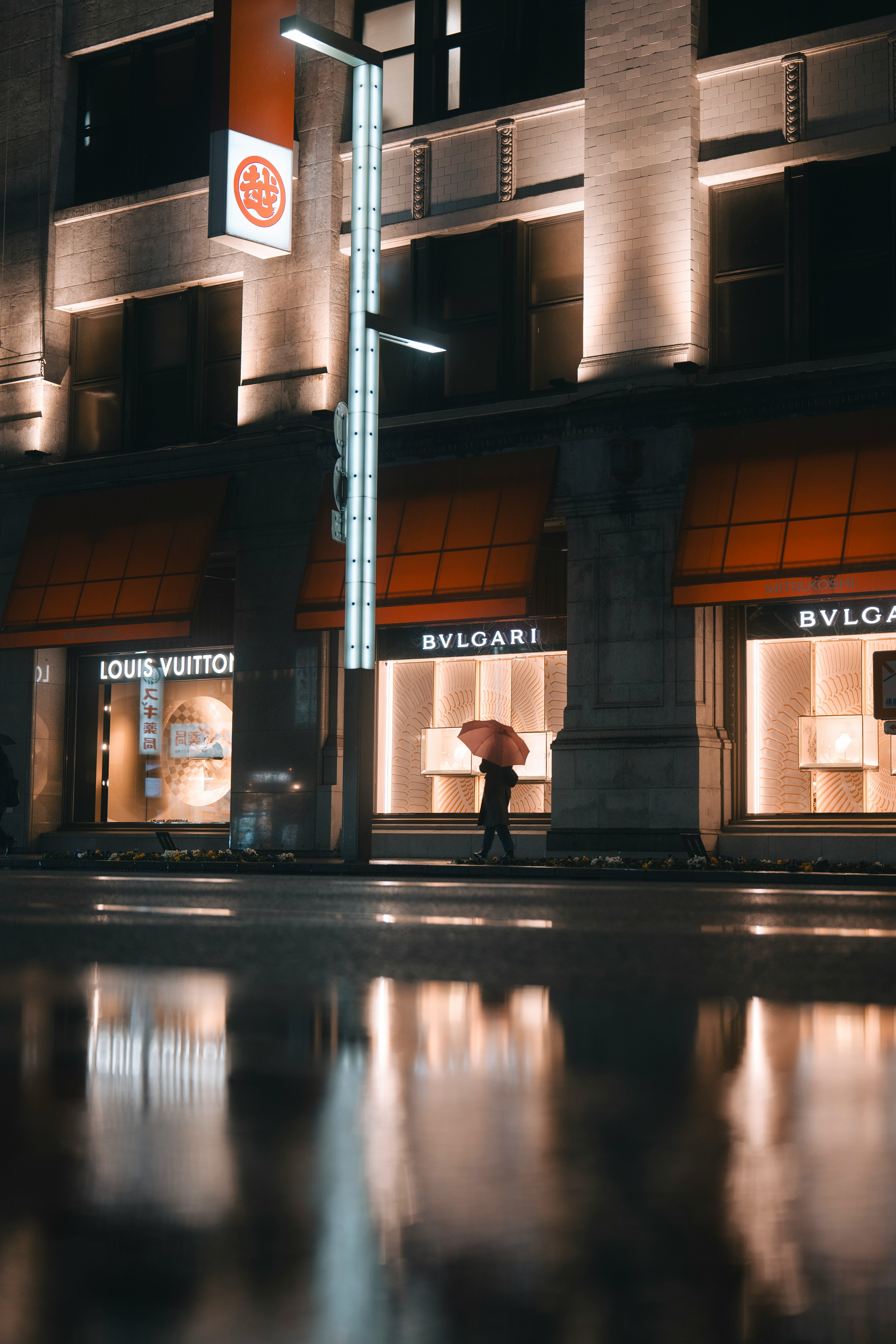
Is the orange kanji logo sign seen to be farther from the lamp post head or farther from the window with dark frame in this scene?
the lamp post head

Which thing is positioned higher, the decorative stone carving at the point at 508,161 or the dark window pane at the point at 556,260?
the decorative stone carving at the point at 508,161

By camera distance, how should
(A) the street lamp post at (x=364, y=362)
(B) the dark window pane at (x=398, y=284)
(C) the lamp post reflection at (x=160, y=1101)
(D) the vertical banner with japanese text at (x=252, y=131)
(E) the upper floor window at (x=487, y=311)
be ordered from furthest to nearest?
(B) the dark window pane at (x=398, y=284) → (D) the vertical banner with japanese text at (x=252, y=131) → (E) the upper floor window at (x=487, y=311) → (A) the street lamp post at (x=364, y=362) → (C) the lamp post reflection at (x=160, y=1101)

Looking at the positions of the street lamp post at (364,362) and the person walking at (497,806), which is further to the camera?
the street lamp post at (364,362)

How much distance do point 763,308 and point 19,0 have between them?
1681cm

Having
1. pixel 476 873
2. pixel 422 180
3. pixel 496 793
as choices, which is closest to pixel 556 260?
pixel 422 180

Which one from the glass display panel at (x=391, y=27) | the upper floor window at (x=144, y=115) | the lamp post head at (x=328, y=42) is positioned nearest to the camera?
the lamp post head at (x=328, y=42)

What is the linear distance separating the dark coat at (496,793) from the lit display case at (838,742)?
4221 millimetres

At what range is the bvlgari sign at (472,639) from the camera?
2547cm

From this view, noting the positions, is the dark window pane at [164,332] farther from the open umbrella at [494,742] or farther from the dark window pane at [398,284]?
the open umbrella at [494,742]

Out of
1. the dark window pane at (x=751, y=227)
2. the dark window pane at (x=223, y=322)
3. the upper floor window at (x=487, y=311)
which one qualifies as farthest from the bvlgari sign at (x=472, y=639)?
the dark window pane at (x=223, y=322)

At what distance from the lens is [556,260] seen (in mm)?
26156

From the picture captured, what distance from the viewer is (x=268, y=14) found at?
2748 centimetres

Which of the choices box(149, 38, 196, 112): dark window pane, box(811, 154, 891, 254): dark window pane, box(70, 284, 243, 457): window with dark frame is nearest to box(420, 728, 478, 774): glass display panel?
box(70, 284, 243, 457): window with dark frame

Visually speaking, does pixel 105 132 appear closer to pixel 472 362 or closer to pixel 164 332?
pixel 164 332
